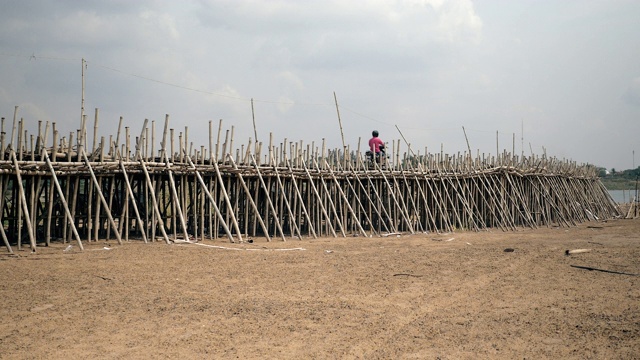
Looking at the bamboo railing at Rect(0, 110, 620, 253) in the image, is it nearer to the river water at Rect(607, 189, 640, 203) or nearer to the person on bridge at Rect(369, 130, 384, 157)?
the person on bridge at Rect(369, 130, 384, 157)

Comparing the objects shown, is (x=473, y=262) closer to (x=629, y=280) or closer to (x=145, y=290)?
(x=629, y=280)

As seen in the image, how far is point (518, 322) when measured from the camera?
16.8 feet

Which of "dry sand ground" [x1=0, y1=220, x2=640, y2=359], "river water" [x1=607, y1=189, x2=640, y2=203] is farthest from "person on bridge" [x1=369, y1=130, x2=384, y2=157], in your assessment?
"river water" [x1=607, y1=189, x2=640, y2=203]

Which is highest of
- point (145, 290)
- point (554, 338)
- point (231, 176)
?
point (231, 176)

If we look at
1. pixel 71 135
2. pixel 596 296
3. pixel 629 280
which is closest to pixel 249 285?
pixel 596 296

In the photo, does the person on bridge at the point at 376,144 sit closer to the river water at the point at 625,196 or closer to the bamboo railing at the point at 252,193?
the bamboo railing at the point at 252,193

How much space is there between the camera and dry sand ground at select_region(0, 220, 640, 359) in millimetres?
4422

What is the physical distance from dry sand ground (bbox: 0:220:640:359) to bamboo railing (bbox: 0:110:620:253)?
1.56m

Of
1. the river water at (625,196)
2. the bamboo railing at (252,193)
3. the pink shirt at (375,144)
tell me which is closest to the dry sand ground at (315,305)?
the bamboo railing at (252,193)

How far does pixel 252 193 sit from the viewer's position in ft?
45.2

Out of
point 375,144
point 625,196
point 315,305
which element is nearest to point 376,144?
point 375,144

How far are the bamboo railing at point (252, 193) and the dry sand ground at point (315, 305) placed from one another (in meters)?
1.56

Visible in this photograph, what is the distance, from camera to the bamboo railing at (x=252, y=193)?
1001 centimetres

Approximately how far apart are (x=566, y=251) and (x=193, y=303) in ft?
21.9
